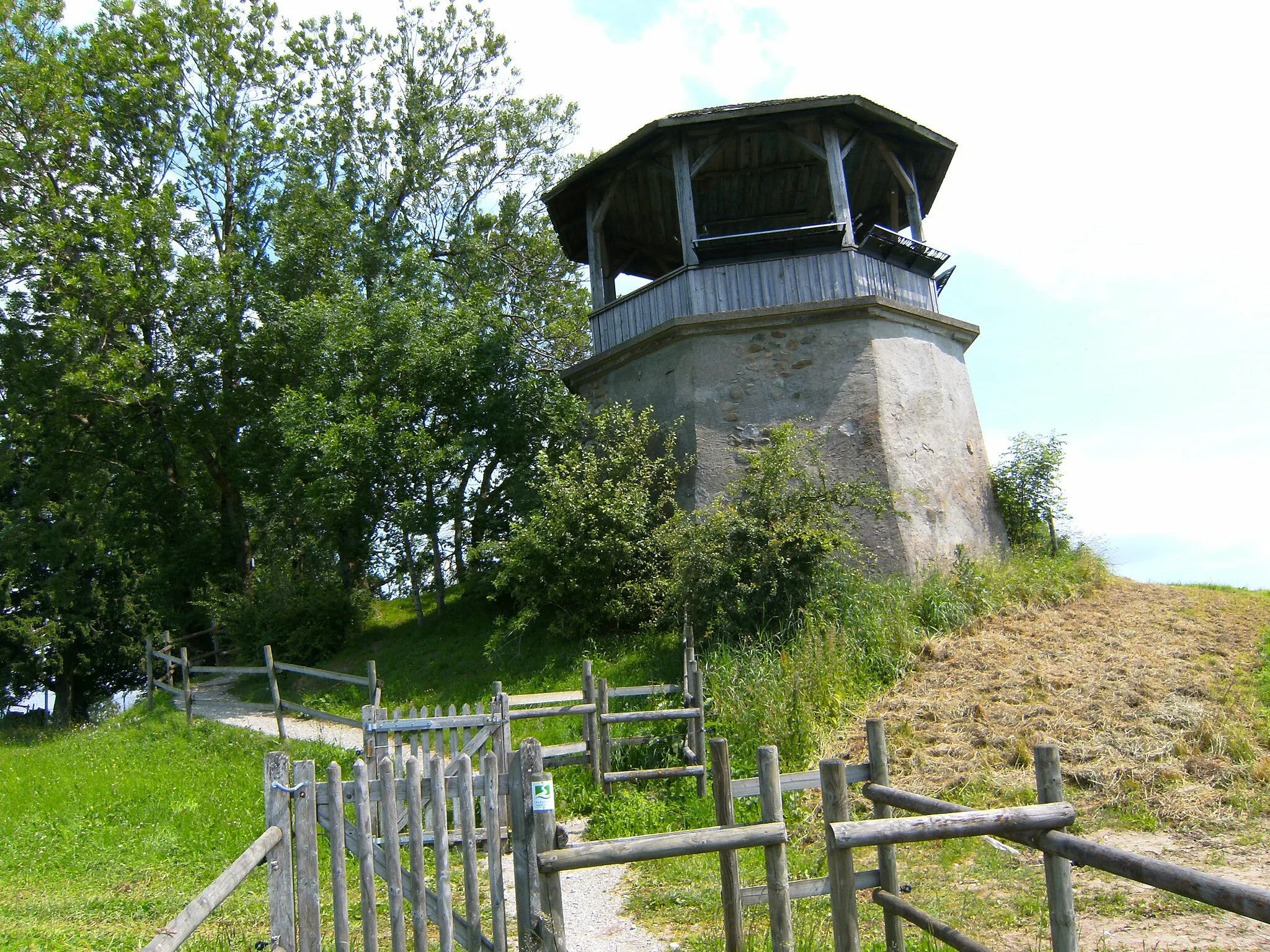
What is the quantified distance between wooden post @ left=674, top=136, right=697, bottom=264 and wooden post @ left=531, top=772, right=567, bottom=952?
450 inches

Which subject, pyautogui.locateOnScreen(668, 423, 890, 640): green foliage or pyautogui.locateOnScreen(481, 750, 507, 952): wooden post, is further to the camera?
pyautogui.locateOnScreen(668, 423, 890, 640): green foliage

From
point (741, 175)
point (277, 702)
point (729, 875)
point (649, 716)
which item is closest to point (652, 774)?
point (649, 716)

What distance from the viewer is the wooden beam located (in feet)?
46.0

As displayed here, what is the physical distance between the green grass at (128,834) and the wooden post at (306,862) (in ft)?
5.15

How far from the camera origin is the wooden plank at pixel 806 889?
179 inches

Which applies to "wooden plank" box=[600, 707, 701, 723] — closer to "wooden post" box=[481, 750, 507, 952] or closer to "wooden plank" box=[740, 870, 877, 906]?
"wooden plank" box=[740, 870, 877, 906]

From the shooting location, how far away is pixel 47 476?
755 inches

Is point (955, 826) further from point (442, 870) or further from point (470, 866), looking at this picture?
point (442, 870)

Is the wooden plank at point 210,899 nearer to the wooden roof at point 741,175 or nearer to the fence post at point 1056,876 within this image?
the fence post at point 1056,876

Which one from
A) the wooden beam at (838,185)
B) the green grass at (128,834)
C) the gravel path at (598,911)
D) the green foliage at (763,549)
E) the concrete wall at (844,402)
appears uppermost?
the wooden beam at (838,185)

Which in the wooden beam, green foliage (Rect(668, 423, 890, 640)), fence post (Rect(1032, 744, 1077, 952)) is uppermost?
the wooden beam

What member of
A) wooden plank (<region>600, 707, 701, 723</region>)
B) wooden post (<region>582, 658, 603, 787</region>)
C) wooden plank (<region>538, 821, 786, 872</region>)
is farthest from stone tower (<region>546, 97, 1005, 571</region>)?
wooden plank (<region>538, 821, 786, 872</region>)

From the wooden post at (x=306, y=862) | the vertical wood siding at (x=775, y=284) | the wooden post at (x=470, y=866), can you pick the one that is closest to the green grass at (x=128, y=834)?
the wooden post at (x=306, y=862)

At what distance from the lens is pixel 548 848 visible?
3959 millimetres
